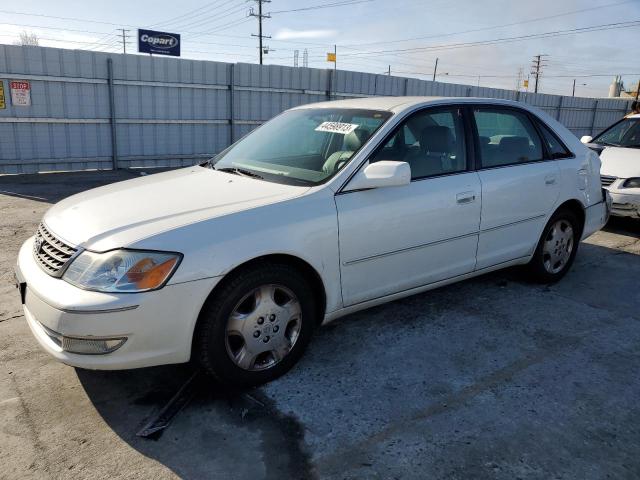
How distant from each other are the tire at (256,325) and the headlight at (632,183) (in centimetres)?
521

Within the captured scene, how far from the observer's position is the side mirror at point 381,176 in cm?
321

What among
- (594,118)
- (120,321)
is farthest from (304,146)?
(594,118)

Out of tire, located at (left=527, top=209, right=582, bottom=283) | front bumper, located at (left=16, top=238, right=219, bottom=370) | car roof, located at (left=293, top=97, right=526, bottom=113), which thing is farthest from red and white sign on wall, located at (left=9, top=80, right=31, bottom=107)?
tire, located at (left=527, top=209, right=582, bottom=283)

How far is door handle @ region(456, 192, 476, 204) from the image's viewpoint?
3777 mm

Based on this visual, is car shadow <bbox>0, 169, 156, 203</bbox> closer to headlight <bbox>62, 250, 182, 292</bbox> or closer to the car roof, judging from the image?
the car roof

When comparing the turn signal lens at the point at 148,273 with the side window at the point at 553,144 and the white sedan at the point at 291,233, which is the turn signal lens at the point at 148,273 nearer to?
the white sedan at the point at 291,233

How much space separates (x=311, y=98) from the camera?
14.2 meters

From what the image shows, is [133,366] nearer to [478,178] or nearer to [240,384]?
[240,384]

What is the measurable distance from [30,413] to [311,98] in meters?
12.4

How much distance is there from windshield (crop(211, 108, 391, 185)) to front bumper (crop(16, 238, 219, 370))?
1.10 meters

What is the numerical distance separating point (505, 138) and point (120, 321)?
10.8 ft

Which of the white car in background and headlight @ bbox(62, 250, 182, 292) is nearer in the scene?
headlight @ bbox(62, 250, 182, 292)

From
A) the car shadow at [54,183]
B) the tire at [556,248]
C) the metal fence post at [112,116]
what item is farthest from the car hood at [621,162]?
the metal fence post at [112,116]

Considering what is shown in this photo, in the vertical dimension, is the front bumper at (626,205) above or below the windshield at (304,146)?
below
